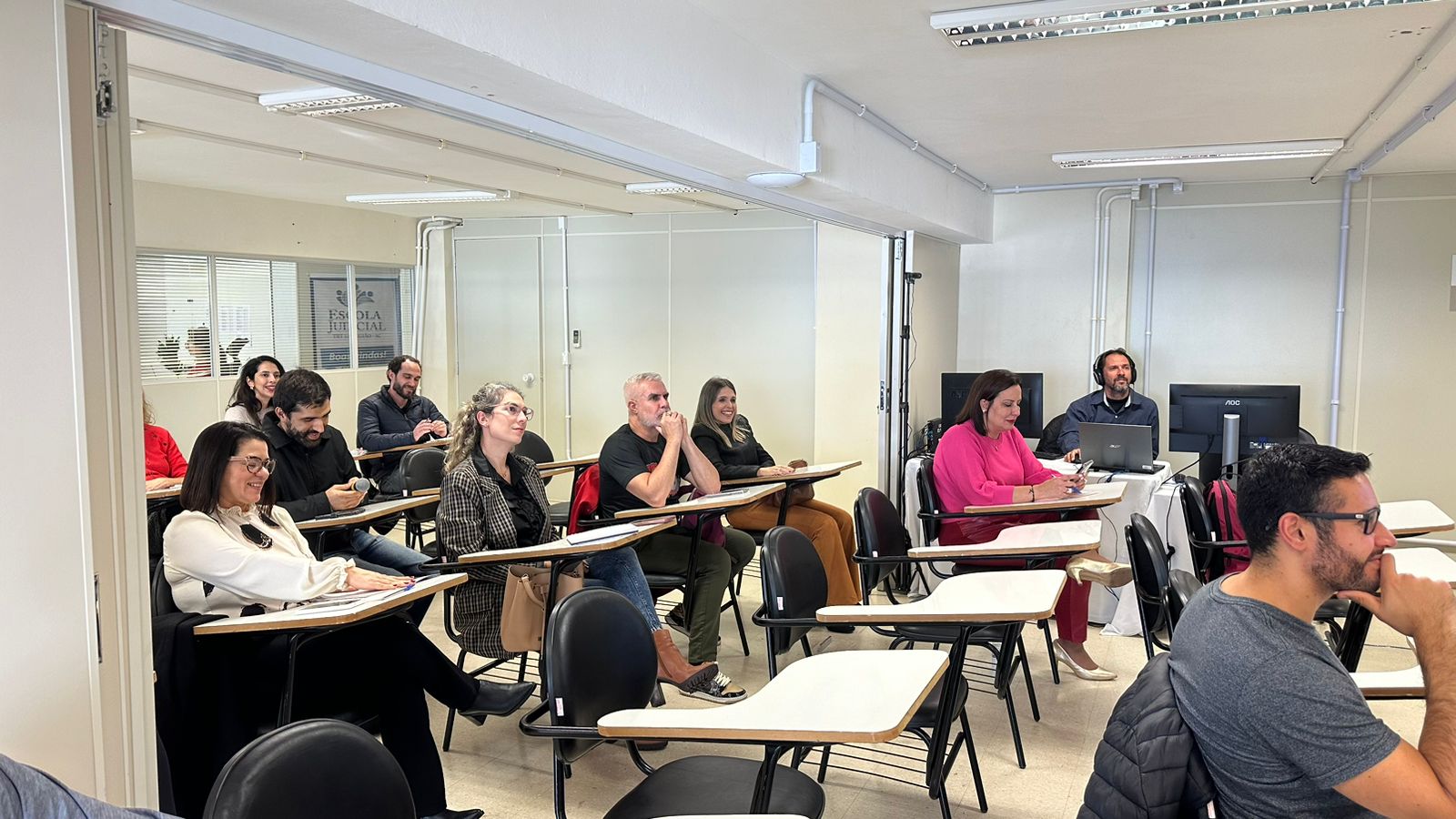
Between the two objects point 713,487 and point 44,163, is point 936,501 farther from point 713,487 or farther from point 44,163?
point 44,163

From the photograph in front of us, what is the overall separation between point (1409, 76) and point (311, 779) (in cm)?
466

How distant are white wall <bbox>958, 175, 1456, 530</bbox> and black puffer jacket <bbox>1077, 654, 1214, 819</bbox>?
20.4 ft

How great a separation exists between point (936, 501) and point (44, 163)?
3.97m

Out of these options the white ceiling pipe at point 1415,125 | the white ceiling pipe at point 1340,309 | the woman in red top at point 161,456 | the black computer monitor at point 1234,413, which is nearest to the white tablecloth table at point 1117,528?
the black computer monitor at point 1234,413

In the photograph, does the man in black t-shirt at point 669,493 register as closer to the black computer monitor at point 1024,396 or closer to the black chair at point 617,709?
the black chair at point 617,709

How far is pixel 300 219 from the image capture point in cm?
871

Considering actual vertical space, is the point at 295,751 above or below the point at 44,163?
below

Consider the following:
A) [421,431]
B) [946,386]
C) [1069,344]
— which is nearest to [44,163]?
[421,431]

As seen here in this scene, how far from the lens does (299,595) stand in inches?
115

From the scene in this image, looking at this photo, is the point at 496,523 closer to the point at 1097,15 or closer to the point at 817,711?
the point at 817,711

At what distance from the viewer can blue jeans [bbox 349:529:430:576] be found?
4.45m

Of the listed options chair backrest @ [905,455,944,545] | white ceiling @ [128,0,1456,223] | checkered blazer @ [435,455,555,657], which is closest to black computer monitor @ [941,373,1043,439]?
white ceiling @ [128,0,1456,223]

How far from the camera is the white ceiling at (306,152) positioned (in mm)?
4371

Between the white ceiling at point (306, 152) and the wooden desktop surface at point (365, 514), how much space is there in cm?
158
